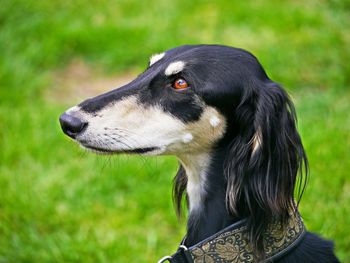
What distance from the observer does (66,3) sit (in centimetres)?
745

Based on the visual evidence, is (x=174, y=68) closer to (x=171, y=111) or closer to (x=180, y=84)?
(x=180, y=84)

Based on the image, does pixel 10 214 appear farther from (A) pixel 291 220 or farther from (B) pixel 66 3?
(B) pixel 66 3

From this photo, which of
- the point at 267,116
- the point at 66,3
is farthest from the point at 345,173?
the point at 66,3

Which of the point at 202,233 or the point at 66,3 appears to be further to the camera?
the point at 66,3

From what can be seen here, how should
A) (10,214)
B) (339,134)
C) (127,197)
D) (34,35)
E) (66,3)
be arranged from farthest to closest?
(66,3)
(34,35)
(339,134)
(127,197)
(10,214)

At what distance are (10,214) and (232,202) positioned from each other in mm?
2169

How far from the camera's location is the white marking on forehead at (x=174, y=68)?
2.81 meters

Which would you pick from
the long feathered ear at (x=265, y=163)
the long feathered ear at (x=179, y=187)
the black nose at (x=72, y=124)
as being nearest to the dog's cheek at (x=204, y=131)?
the long feathered ear at (x=265, y=163)

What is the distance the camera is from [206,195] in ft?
9.68

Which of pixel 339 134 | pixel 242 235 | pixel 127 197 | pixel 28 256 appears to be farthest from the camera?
pixel 339 134

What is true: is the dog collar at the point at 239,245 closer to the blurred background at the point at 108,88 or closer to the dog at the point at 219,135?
the dog at the point at 219,135

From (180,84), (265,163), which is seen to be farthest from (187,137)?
(265,163)

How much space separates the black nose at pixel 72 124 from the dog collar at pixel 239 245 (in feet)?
2.41

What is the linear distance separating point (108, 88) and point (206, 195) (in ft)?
11.3
